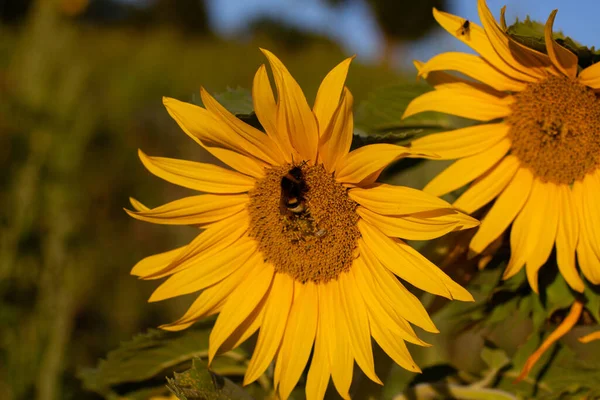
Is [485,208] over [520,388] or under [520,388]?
over

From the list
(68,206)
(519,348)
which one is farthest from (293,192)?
(68,206)

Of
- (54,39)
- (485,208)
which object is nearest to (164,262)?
(485,208)

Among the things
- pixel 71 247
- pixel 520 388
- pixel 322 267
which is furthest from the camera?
pixel 71 247

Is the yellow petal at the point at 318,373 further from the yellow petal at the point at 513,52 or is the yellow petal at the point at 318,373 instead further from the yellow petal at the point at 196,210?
the yellow petal at the point at 513,52

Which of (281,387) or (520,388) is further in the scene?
(520,388)

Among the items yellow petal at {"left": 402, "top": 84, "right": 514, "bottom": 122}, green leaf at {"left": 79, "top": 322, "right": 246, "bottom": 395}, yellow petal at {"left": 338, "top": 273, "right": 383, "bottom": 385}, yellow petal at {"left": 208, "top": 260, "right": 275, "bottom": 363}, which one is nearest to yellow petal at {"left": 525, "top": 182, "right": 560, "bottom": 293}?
yellow petal at {"left": 402, "top": 84, "right": 514, "bottom": 122}

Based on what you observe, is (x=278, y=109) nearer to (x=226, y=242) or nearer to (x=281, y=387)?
(x=226, y=242)
